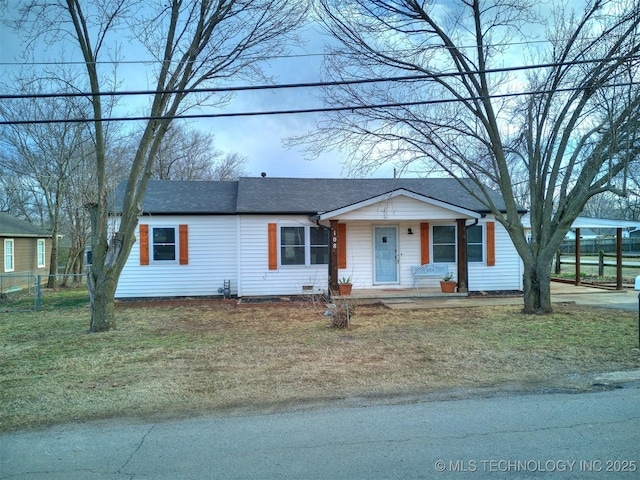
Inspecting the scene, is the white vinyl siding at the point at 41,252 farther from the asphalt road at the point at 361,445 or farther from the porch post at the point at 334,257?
the asphalt road at the point at 361,445

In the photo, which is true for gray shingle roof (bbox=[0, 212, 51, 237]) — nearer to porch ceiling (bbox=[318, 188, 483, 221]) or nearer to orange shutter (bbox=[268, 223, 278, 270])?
orange shutter (bbox=[268, 223, 278, 270])

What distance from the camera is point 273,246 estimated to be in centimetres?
1464

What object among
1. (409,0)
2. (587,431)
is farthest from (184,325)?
(409,0)

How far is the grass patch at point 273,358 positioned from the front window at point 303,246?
364cm

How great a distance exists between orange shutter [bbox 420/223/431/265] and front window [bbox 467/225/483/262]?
1.43 m

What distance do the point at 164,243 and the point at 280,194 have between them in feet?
14.4

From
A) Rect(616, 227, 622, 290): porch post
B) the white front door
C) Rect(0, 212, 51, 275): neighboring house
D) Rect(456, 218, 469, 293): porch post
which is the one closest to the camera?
Rect(456, 218, 469, 293): porch post

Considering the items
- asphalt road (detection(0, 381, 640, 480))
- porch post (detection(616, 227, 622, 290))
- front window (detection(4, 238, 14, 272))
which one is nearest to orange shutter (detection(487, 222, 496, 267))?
porch post (detection(616, 227, 622, 290))

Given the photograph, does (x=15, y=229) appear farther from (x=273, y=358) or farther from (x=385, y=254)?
(x=273, y=358)

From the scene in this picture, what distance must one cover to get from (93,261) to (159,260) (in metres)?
5.28

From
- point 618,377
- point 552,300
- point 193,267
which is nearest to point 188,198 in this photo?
point 193,267

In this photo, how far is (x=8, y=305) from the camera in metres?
15.2

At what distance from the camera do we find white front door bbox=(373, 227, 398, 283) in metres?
15.4

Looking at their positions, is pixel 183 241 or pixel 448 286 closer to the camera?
pixel 448 286
